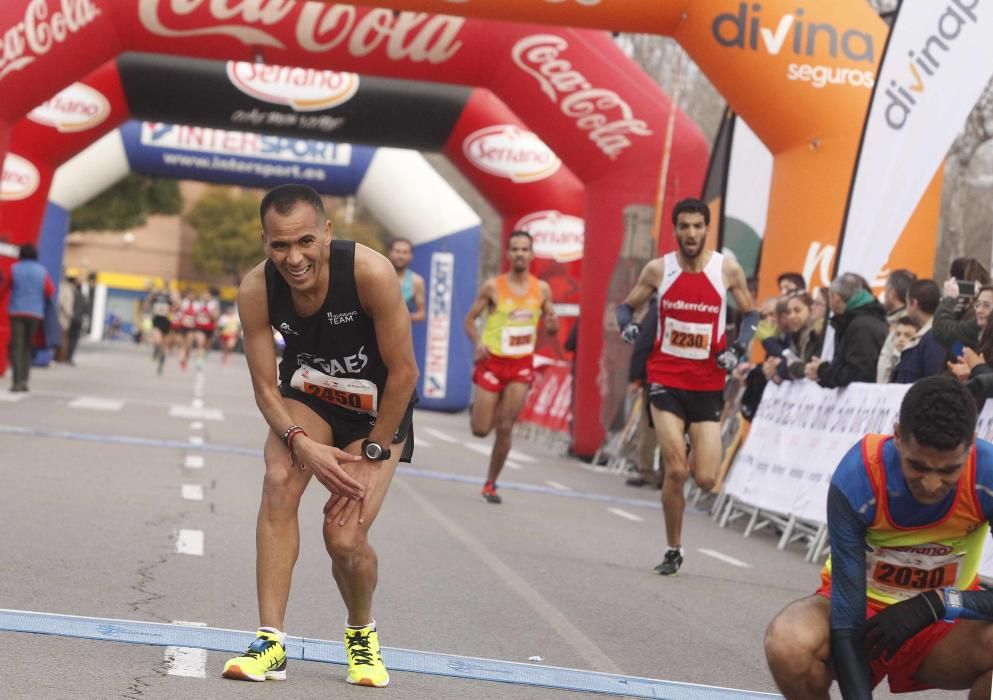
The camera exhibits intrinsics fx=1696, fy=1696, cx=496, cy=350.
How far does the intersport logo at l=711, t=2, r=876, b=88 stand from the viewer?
14.6 meters

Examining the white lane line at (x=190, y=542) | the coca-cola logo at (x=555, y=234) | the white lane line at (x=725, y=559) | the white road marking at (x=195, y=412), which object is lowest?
the white road marking at (x=195, y=412)

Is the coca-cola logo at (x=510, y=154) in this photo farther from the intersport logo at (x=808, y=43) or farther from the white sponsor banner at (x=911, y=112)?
the white sponsor banner at (x=911, y=112)

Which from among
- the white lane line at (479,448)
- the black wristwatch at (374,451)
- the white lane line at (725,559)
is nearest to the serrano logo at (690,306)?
the white lane line at (725,559)

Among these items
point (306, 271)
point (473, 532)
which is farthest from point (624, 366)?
point (306, 271)

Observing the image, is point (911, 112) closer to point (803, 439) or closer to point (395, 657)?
point (803, 439)

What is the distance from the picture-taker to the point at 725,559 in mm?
11086

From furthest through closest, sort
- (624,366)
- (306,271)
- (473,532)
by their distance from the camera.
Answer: (624,366)
(473,532)
(306,271)

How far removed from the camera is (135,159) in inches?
1206

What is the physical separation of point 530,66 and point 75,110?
753cm

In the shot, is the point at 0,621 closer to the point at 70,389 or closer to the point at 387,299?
the point at 387,299

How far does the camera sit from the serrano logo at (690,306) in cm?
994

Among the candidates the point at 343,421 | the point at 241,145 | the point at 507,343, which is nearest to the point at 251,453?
the point at 507,343

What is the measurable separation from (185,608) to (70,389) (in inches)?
677

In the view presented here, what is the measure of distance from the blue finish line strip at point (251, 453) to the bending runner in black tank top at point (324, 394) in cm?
898
